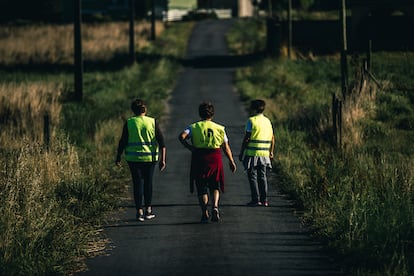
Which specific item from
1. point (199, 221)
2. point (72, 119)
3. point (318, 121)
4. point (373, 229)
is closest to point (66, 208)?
point (199, 221)

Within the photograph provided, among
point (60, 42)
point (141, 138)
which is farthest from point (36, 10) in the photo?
point (141, 138)

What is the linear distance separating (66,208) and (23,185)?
64 centimetres

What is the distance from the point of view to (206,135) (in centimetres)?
1313

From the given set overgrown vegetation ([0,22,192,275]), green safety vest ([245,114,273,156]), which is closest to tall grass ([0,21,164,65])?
overgrown vegetation ([0,22,192,275])

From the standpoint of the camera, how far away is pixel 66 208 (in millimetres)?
13180

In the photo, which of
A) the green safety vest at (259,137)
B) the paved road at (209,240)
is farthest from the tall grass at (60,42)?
the green safety vest at (259,137)

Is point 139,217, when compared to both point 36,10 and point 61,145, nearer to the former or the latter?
point 61,145

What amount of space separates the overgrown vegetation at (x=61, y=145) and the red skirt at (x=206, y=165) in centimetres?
144

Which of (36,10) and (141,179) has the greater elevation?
(36,10)

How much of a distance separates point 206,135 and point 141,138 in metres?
0.92

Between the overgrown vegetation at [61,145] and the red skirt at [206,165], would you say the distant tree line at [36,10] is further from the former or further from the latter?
the red skirt at [206,165]

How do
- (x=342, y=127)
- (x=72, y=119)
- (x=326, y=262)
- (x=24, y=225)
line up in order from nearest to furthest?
(x=326, y=262) → (x=24, y=225) → (x=342, y=127) → (x=72, y=119)

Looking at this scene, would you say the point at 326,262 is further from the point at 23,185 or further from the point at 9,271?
the point at 23,185

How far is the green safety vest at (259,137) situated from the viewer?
567 inches
